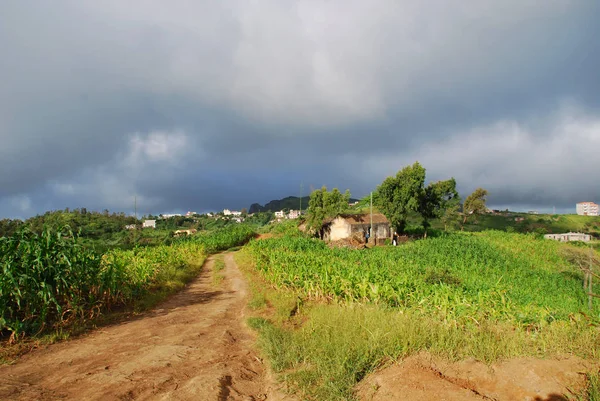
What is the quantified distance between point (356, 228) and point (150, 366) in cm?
3455

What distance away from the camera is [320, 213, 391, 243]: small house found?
3869cm

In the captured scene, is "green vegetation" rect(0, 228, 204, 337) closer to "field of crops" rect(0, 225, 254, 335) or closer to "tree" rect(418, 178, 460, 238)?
"field of crops" rect(0, 225, 254, 335)

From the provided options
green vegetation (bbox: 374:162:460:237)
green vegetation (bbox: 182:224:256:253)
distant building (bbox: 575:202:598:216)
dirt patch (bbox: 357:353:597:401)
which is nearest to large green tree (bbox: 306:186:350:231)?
green vegetation (bbox: 374:162:460:237)

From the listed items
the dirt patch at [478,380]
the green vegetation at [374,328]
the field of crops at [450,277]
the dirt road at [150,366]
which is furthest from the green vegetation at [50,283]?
the dirt patch at [478,380]

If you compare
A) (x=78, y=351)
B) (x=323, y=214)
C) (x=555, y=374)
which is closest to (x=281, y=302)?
(x=78, y=351)

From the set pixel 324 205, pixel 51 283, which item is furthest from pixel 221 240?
pixel 51 283

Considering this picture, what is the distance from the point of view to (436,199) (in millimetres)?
40844


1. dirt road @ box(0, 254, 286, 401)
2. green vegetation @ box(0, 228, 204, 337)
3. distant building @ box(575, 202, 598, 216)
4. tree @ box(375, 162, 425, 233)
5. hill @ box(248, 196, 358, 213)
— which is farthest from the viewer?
hill @ box(248, 196, 358, 213)

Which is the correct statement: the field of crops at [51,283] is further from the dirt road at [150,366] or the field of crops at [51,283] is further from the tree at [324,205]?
the tree at [324,205]

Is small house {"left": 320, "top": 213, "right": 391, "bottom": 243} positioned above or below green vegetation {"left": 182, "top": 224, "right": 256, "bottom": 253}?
above

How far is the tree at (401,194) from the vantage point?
37406mm

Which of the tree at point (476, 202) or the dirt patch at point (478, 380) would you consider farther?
the tree at point (476, 202)

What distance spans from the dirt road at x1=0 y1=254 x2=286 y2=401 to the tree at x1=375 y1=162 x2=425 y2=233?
104 feet

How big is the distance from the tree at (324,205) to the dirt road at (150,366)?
3135cm
